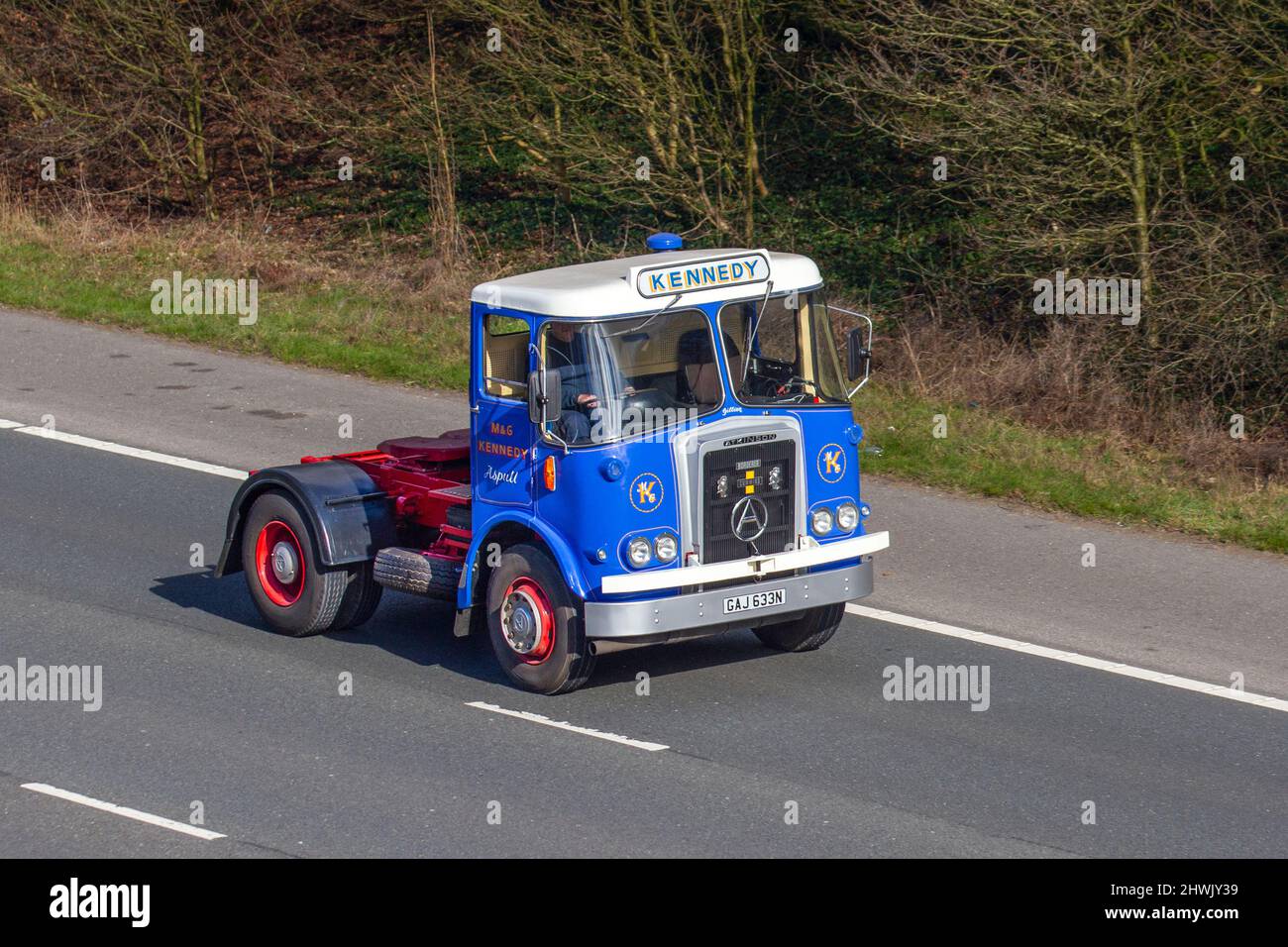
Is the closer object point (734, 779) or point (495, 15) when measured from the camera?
point (734, 779)

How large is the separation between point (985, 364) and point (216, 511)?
7562 mm

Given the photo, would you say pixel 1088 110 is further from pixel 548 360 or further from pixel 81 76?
pixel 81 76

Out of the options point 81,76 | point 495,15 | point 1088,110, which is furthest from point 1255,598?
point 81,76

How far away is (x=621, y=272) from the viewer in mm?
9820

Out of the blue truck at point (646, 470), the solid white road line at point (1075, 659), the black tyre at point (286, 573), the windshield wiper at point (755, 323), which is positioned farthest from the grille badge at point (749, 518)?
the black tyre at point (286, 573)

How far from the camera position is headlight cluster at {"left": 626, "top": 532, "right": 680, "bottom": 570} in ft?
31.0

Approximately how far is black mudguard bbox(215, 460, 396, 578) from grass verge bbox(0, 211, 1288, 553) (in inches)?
215

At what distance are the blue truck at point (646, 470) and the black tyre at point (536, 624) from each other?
11mm

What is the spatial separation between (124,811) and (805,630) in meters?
4.20

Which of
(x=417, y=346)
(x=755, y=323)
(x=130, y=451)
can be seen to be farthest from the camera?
(x=417, y=346)

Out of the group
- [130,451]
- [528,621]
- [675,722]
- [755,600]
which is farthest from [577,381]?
[130,451]

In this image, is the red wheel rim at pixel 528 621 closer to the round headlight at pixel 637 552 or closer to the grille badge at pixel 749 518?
the round headlight at pixel 637 552

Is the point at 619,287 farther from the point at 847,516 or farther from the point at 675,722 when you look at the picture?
the point at 675,722

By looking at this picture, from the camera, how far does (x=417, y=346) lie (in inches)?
731
